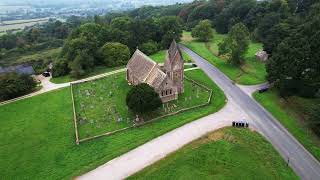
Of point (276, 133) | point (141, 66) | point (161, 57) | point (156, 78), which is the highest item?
point (141, 66)

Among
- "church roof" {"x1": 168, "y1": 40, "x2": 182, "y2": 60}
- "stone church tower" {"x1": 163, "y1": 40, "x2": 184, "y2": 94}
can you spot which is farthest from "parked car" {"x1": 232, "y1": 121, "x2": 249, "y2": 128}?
"church roof" {"x1": 168, "y1": 40, "x2": 182, "y2": 60}

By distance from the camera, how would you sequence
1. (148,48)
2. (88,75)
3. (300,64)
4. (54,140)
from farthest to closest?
(148,48), (88,75), (300,64), (54,140)

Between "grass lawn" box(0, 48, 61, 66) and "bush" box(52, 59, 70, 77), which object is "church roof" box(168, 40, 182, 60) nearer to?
"bush" box(52, 59, 70, 77)

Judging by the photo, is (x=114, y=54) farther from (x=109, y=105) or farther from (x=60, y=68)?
(x=109, y=105)

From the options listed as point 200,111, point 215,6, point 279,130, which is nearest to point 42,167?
point 200,111

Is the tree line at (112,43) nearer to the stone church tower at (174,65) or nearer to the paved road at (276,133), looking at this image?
the stone church tower at (174,65)

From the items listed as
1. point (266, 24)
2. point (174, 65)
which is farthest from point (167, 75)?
point (266, 24)
